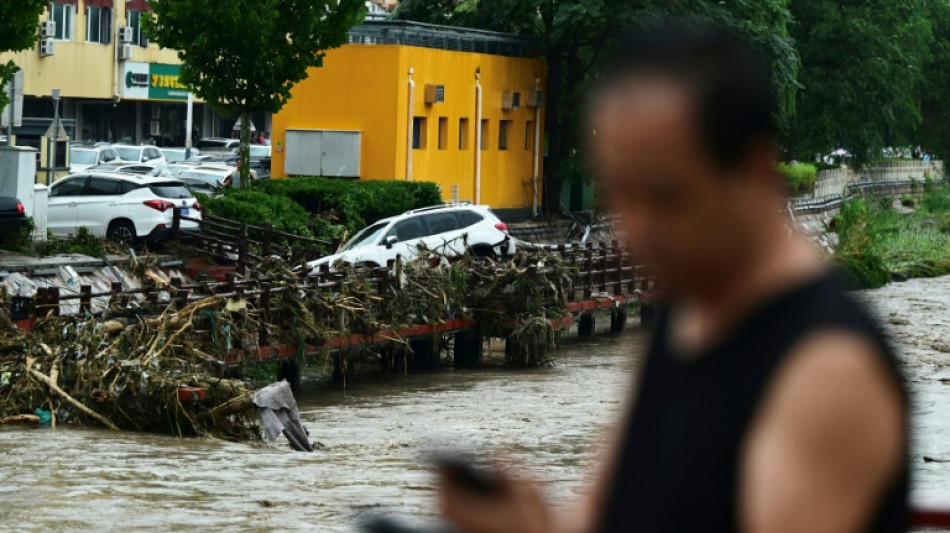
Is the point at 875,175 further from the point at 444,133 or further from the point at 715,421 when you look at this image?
the point at 715,421

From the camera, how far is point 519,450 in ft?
55.4

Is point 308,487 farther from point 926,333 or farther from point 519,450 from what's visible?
point 926,333

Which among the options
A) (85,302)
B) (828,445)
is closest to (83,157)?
(85,302)

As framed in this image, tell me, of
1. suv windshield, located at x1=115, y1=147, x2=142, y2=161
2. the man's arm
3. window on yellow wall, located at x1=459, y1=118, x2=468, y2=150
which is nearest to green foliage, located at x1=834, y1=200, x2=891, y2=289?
window on yellow wall, located at x1=459, y1=118, x2=468, y2=150

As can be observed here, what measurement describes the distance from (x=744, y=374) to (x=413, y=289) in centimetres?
2153

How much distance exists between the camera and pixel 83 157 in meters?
48.3

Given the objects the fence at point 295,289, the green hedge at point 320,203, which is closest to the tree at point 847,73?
the green hedge at point 320,203

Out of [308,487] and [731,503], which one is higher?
[731,503]

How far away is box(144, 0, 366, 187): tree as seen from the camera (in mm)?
30031

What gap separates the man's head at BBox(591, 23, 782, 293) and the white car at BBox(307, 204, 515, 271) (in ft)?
75.9

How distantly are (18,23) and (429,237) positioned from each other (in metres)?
7.98

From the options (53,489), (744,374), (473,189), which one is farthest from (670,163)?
(473,189)

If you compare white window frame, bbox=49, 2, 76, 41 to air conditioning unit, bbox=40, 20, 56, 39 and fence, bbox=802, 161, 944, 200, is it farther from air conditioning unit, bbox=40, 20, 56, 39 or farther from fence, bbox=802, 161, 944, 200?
fence, bbox=802, 161, 944, 200

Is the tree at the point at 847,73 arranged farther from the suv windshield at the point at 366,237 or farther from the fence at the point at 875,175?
the suv windshield at the point at 366,237
